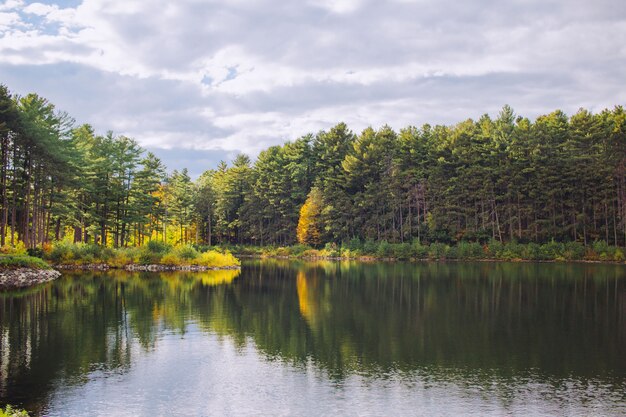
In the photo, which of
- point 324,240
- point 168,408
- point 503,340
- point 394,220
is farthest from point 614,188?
point 168,408

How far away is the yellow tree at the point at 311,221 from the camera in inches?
3406

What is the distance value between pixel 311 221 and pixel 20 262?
5077 centimetres

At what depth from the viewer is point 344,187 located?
87.0 m

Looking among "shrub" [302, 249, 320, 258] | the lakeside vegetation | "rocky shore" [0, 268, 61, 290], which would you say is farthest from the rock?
"shrub" [302, 249, 320, 258]

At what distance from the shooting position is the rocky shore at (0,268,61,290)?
36.9 m

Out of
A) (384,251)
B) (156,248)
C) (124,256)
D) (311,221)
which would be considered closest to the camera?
(124,256)

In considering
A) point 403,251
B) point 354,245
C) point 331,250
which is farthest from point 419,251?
point 331,250

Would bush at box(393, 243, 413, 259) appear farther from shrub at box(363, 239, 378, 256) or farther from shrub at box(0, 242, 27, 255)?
shrub at box(0, 242, 27, 255)

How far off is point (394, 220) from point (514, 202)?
693 inches

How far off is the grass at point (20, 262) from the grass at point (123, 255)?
8.76 m

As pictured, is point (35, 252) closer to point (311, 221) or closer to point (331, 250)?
point (331, 250)

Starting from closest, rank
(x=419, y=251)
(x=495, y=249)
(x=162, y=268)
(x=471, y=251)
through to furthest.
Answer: (x=162, y=268)
(x=495, y=249)
(x=471, y=251)
(x=419, y=251)

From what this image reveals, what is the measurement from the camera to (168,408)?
1254 cm

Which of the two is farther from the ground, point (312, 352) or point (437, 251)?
point (437, 251)
